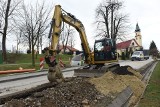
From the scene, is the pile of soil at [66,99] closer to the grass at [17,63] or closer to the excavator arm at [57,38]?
the excavator arm at [57,38]

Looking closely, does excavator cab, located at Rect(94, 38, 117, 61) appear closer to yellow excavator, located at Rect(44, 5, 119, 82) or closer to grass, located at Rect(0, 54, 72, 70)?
yellow excavator, located at Rect(44, 5, 119, 82)

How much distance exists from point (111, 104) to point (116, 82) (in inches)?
214

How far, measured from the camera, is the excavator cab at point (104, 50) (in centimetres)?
2248

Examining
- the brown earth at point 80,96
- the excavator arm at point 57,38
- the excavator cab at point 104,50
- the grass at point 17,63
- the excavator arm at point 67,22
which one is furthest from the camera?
the grass at point 17,63

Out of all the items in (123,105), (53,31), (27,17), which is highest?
(27,17)

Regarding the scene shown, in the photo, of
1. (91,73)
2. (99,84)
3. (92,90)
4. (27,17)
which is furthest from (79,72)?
(27,17)

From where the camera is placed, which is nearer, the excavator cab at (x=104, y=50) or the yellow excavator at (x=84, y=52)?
the yellow excavator at (x=84, y=52)

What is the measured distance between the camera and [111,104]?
1006 centimetres

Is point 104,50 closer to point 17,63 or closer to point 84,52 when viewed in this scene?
point 84,52

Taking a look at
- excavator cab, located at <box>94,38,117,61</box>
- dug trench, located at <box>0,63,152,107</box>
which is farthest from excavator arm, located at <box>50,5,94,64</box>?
dug trench, located at <box>0,63,152,107</box>

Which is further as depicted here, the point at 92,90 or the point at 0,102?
the point at 92,90

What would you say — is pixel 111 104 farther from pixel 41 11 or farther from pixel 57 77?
pixel 41 11

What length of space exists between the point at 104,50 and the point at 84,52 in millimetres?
2145

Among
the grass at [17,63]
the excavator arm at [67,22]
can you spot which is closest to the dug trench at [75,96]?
the excavator arm at [67,22]
